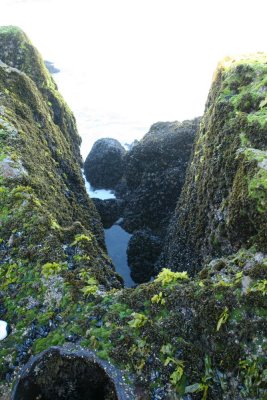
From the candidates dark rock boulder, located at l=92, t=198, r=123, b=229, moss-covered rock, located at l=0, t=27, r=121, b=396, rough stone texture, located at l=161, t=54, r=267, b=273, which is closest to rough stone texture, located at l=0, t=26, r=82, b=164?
dark rock boulder, located at l=92, t=198, r=123, b=229

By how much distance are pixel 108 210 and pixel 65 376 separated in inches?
859

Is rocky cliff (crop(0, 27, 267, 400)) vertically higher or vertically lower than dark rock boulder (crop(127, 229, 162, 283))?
higher

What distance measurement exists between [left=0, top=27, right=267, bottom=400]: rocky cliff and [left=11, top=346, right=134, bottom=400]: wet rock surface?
22mm

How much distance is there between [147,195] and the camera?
28.2 m

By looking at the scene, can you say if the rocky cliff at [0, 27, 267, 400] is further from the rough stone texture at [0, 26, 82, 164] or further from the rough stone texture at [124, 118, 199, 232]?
the rough stone texture at [0, 26, 82, 164]

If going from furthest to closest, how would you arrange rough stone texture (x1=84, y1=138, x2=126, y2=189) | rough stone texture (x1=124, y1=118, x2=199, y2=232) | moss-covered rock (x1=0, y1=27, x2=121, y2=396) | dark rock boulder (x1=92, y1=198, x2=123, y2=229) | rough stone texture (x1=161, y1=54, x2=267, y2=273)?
rough stone texture (x1=84, y1=138, x2=126, y2=189) → dark rock boulder (x1=92, y1=198, x2=123, y2=229) → rough stone texture (x1=124, y1=118, x2=199, y2=232) → rough stone texture (x1=161, y1=54, x2=267, y2=273) → moss-covered rock (x1=0, y1=27, x2=121, y2=396)

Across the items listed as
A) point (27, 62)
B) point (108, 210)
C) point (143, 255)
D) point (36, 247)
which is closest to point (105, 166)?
point (108, 210)

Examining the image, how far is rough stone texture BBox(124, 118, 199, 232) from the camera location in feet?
89.1

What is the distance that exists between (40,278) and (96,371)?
3443 millimetres

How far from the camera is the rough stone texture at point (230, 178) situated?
11.3 m

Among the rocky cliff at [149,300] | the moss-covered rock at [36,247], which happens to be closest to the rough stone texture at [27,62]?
the moss-covered rock at [36,247]

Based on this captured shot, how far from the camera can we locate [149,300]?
9594 mm

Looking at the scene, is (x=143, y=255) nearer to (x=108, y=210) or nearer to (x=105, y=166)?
(x=108, y=210)

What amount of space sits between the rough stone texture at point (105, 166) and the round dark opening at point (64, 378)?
27.4m
